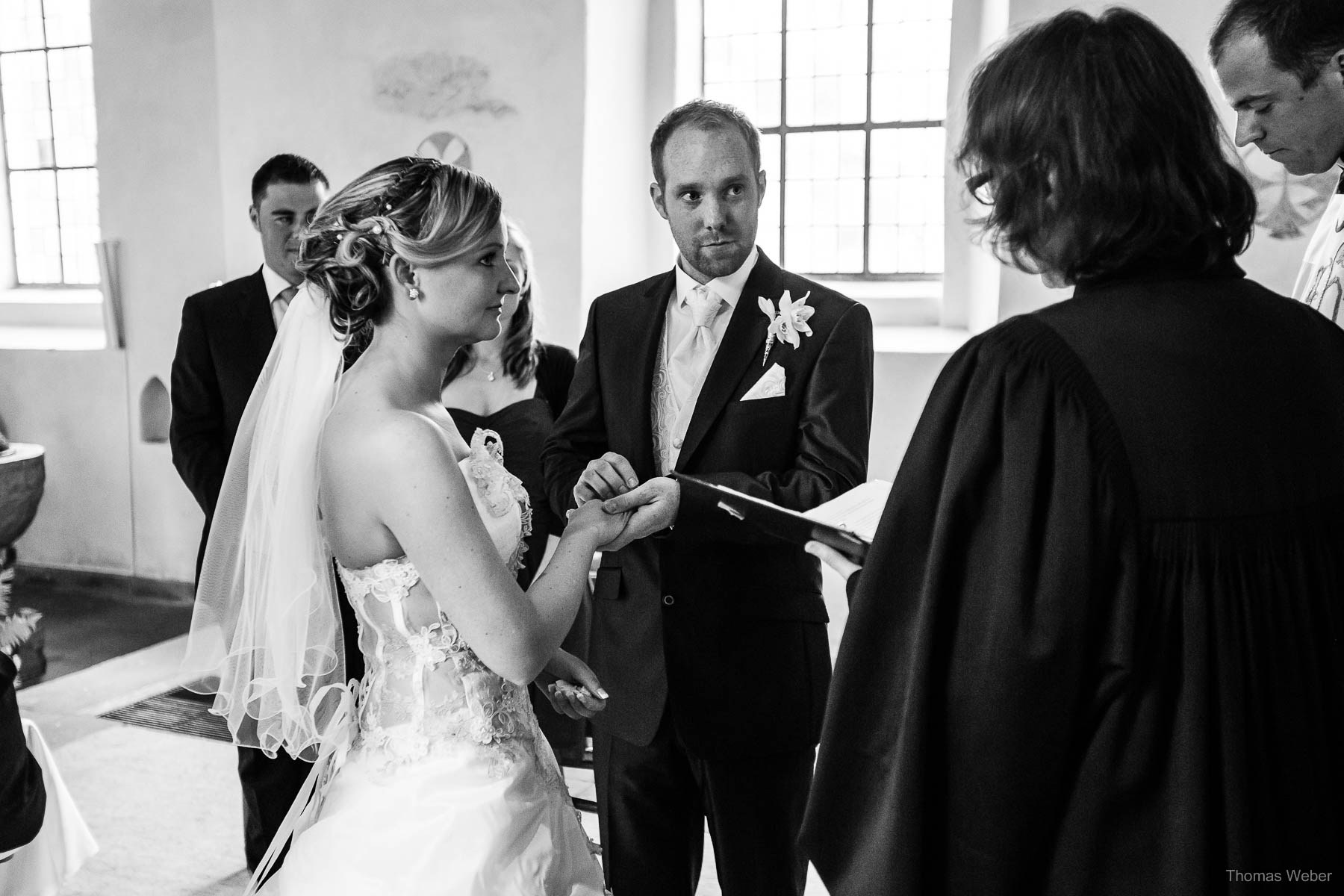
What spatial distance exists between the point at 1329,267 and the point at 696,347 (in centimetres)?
133

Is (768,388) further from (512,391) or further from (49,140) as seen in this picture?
(49,140)

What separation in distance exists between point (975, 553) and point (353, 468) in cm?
103

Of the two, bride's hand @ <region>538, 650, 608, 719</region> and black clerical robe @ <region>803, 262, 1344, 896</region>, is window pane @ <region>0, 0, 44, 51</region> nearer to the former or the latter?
bride's hand @ <region>538, 650, 608, 719</region>

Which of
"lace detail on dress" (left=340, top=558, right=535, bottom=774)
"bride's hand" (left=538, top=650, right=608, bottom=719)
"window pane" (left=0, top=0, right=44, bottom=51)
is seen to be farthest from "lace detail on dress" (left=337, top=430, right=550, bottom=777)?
"window pane" (left=0, top=0, right=44, bottom=51)

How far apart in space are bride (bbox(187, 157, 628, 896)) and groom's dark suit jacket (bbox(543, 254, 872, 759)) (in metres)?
0.28

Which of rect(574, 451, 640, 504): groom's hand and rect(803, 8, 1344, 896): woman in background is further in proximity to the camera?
rect(574, 451, 640, 504): groom's hand

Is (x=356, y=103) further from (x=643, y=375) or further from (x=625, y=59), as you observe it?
(x=643, y=375)

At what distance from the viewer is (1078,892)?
1.35m

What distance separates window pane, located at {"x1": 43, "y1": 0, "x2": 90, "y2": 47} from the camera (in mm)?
7809

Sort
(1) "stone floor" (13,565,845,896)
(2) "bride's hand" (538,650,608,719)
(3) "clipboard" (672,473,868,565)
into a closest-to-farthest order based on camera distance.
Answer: (3) "clipboard" (672,473,868,565), (2) "bride's hand" (538,650,608,719), (1) "stone floor" (13,565,845,896)

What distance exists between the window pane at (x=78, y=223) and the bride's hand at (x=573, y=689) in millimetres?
7005

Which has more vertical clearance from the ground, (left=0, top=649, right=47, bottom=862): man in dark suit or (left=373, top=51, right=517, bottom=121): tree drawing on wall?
(left=373, top=51, right=517, bottom=121): tree drawing on wall

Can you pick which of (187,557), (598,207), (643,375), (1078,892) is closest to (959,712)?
(1078,892)

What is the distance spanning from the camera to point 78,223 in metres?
8.10
